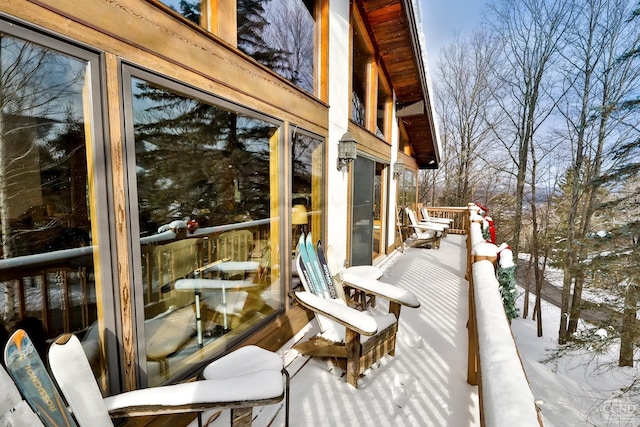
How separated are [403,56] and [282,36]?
332cm

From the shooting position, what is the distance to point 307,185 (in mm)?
3332

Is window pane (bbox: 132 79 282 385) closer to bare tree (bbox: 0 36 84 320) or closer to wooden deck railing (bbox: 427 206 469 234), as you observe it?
bare tree (bbox: 0 36 84 320)

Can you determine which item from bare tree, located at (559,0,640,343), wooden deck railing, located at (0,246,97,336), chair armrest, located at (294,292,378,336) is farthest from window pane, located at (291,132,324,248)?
bare tree, located at (559,0,640,343)

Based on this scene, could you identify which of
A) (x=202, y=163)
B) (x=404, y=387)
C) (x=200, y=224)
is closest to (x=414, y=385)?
(x=404, y=387)

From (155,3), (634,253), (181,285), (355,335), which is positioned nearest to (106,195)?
(155,3)

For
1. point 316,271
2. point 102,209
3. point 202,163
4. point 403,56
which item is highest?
point 403,56

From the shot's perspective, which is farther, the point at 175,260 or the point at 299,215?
the point at 299,215

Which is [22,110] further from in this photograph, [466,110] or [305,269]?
[466,110]

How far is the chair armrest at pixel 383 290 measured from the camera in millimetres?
2398

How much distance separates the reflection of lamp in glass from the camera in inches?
121

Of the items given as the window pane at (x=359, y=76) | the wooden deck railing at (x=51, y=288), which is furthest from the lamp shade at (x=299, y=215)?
the window pane at (x=359, y=76)

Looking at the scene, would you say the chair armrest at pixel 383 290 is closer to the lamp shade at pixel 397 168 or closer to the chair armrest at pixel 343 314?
the chair armrest at pixel 343 314

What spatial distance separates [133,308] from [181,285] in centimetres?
120

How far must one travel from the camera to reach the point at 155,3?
152 cm
